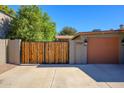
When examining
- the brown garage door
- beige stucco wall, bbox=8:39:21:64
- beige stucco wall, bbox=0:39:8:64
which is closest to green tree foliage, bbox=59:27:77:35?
the brown garage door

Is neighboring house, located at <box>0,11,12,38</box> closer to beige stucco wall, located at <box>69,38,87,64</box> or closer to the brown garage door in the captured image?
beige stucco wall, located at <box>69,38,87,64</box>

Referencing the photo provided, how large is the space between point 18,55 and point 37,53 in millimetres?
1323

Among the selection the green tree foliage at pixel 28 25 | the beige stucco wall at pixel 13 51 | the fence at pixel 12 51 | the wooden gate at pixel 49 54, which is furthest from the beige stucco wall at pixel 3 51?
the green tree foliage at pixel 28 25

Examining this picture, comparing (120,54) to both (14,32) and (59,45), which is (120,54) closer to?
(59,45)

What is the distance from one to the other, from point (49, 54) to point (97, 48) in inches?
134

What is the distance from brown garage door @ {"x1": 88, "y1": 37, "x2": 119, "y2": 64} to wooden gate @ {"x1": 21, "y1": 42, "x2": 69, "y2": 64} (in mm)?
1735

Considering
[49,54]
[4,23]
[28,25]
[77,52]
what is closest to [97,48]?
[77,52]

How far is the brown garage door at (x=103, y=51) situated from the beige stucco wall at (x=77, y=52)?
1.36 feet

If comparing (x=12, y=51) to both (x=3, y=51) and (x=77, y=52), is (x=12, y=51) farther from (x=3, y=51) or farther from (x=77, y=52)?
(x=77, y=52)

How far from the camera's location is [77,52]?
1711 cm

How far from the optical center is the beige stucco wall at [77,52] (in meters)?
17.1

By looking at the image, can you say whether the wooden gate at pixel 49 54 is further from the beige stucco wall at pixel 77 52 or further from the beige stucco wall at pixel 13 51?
the beige stucco wall at pixel 13 51

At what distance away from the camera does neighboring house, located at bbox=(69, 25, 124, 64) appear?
17.1m
